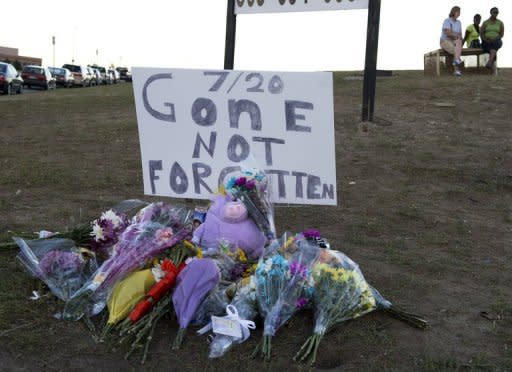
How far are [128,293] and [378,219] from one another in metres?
2.88

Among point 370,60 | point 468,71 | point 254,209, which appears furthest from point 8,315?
point 468,71

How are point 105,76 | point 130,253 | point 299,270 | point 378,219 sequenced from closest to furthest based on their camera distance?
point 299,270
point 130,253
point 378,219
point 105,76

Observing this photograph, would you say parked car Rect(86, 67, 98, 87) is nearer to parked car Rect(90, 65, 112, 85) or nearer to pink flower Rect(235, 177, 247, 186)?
parked car Rect(90, 65, 112, 85)

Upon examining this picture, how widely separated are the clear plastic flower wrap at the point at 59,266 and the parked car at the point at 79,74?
35761mm

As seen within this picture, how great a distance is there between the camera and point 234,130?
3.98 metres

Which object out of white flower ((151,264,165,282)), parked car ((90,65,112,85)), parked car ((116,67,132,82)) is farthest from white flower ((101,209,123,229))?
parked car ((116,67,132,82))

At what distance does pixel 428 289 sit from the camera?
3656 millimetres

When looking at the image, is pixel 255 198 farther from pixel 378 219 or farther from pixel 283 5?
pixel 283 5

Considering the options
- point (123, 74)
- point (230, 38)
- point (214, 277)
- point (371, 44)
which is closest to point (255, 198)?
point (214, 277)

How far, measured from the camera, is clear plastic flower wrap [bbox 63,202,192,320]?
3129 mm

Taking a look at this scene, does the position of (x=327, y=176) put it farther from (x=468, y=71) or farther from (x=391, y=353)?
(x=468, y=71)

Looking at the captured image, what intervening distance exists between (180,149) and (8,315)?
1.59m

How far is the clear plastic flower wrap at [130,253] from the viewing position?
3129mm

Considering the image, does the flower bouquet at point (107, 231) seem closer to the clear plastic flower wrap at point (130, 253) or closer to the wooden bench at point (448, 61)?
the clear plastic flower wrap at point (130, 253)
